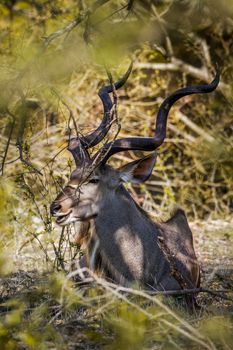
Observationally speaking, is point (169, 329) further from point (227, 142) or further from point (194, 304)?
point (227, 142)

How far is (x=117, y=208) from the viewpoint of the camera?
17.1 feet

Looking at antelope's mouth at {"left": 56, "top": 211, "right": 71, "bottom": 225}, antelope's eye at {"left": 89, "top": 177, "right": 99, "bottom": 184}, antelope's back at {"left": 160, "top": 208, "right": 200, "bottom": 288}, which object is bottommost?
antelope's back at {"left": 160, "top": 208, "right": 200, "bottom": 288}

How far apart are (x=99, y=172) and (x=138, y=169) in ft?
1.05

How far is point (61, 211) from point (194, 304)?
104 cm

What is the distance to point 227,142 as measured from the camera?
976 centimetres

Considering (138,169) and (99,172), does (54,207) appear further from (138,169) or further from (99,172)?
A: (138,169)

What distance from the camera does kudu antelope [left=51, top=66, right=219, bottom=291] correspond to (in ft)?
16.4

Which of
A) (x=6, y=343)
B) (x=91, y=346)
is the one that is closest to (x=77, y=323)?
(x=91, y=346)

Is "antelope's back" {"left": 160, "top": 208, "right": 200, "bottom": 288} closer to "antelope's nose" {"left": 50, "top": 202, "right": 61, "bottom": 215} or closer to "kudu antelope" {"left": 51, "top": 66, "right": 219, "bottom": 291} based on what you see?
"kudu antelope" {"left": 51, "top": 66, "right": 219, "bottom": 291}

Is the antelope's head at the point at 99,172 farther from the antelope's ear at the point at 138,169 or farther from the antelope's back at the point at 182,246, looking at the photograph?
the antelope's back at the point at 182,246

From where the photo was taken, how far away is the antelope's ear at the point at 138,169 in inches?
208

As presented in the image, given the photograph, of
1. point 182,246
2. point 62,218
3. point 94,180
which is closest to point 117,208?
point 94,180

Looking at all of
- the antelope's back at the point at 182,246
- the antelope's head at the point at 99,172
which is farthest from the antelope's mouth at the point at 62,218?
the antelope's back at the point at 182,246

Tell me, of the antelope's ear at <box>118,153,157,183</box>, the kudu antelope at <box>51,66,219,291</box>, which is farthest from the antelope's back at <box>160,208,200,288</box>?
the antelope's ear at <box>118,153,157,183</box>
